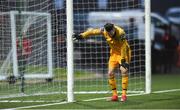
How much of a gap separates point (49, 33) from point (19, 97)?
3053 millimetres

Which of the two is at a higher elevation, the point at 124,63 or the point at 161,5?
the point at 161,5

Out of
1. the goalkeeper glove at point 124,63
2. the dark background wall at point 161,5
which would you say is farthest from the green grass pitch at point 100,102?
the dark background wall at point 161,5

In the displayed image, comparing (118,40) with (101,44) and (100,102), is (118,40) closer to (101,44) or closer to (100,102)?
(100,102)

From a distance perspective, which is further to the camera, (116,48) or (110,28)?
(116,48)

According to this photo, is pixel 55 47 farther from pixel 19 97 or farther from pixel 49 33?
pixel 19 97

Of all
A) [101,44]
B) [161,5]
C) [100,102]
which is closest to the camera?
[100,102]

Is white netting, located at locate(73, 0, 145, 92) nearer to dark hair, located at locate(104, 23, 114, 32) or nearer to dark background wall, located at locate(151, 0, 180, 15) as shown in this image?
dark background wall, located at locate(151, 0, 180, 15)

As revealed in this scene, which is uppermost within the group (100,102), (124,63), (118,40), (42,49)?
(118,40)

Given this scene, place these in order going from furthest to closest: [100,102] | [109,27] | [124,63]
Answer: [124,63], [100,102], [109,27]

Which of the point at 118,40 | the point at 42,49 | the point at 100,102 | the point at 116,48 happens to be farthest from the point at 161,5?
the point at 100,102

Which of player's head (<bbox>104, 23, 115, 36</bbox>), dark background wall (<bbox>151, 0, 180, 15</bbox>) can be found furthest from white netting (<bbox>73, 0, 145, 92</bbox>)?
player's head (<bbox>104, 23, 115, 36</bbox>)

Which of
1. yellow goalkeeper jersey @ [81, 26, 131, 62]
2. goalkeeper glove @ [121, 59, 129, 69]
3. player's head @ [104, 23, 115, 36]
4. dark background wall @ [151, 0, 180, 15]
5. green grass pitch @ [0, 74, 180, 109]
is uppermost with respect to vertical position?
dark background wall @ [151, 0, 180, 15]

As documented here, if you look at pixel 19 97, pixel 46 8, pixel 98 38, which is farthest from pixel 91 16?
pixel 19 97

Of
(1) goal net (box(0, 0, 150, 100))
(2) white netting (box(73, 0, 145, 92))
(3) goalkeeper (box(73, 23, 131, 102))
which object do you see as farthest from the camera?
(2) white netting (box(73, 0, 145, 92))
